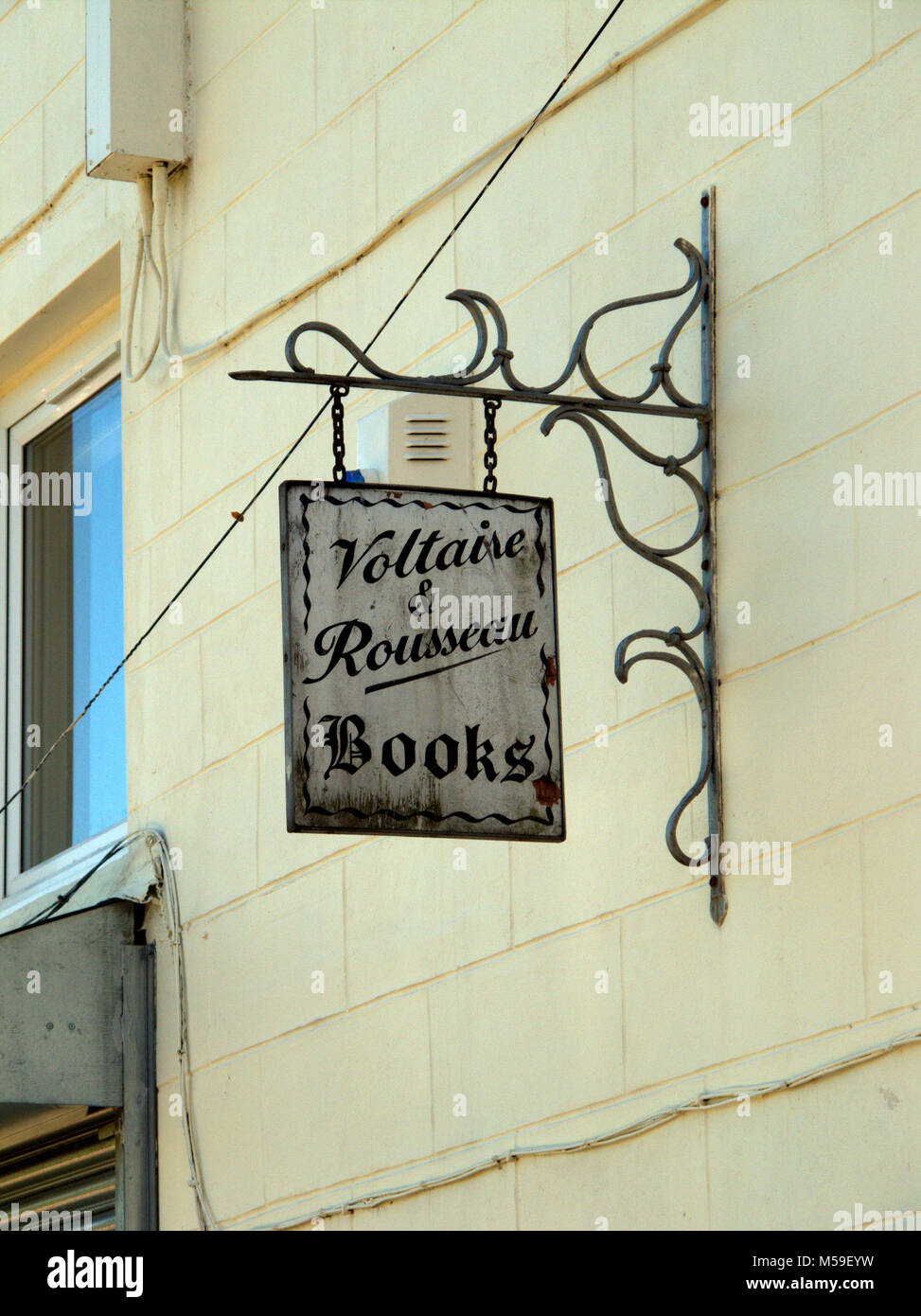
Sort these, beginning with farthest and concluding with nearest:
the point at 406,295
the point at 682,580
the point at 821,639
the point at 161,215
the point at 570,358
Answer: the point at 161,215, the point at 406,295, the point at 682,580, the point at 570,358, the point at 821,639

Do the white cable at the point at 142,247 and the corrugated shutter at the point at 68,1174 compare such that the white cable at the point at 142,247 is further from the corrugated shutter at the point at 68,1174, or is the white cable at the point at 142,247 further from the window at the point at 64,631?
the corrugated shutter at the point at 68,1174

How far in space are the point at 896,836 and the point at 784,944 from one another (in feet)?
1.07

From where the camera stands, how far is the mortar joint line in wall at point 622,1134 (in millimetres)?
3473

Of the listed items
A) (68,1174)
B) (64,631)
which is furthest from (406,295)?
(68,1174)

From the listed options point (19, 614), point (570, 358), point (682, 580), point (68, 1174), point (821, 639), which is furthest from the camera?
point (19, 614)

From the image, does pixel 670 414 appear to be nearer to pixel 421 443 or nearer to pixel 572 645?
pixel 572 645

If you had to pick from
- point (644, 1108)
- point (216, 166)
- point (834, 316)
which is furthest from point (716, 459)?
point (216, 166)

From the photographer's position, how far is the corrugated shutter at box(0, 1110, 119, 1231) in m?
5.62

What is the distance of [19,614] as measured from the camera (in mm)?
7074

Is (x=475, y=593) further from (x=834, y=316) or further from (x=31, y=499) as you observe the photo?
(x=31, y=499)

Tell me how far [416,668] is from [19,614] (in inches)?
150

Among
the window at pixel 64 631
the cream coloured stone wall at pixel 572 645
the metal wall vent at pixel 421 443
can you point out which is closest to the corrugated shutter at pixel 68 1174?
the cream coloured stone wall at pixel 572 645

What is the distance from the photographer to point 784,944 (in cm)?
367

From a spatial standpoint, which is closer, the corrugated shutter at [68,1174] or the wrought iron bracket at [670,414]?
the wrought iron bracket at [670,414]
